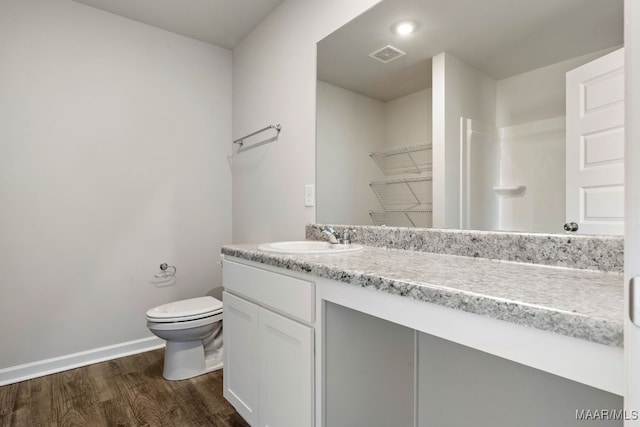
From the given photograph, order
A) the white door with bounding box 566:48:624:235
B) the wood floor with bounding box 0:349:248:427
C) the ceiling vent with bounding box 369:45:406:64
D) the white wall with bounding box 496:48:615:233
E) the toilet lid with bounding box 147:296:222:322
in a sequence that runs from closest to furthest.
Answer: the white door with bounding box 566:48:624:235 → the white wall with bounding box 496:48:615:233 → the ceiling vent with bounding box 369:45:406:64 → the wood floor with bounding box 0:349:248:427 → the toilet lid with bounding box 147:296:222:322

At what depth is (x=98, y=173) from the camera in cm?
218

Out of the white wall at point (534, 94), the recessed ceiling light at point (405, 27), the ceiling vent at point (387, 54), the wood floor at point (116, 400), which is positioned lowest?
the wood floor at point (116, 400)

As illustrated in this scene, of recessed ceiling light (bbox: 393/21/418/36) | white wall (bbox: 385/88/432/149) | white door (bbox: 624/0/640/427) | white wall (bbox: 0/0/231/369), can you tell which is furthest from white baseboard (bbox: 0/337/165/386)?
white door (bbox: 624/0/640/427)

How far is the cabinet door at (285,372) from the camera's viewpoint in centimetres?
104

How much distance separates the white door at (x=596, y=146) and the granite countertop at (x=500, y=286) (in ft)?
0.54

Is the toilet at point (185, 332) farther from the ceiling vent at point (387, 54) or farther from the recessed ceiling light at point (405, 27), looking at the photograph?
the recessed ceiling light at point (405, 27)

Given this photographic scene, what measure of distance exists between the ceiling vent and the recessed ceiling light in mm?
67

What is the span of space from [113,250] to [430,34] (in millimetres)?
2331

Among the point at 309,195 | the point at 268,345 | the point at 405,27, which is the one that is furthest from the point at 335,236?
the point at 405,27

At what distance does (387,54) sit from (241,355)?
1.51 meters

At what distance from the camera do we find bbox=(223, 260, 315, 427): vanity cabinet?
3.46 ft

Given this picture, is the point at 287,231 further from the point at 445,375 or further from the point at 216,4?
the point at 216,4

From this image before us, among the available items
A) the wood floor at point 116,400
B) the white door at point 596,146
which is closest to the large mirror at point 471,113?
the white door at point 596,146

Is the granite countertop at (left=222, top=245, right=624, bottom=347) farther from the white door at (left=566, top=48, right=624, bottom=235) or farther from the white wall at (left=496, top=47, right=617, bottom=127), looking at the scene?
the white wall at (left=496, top=47, right=617, bottom=127)
